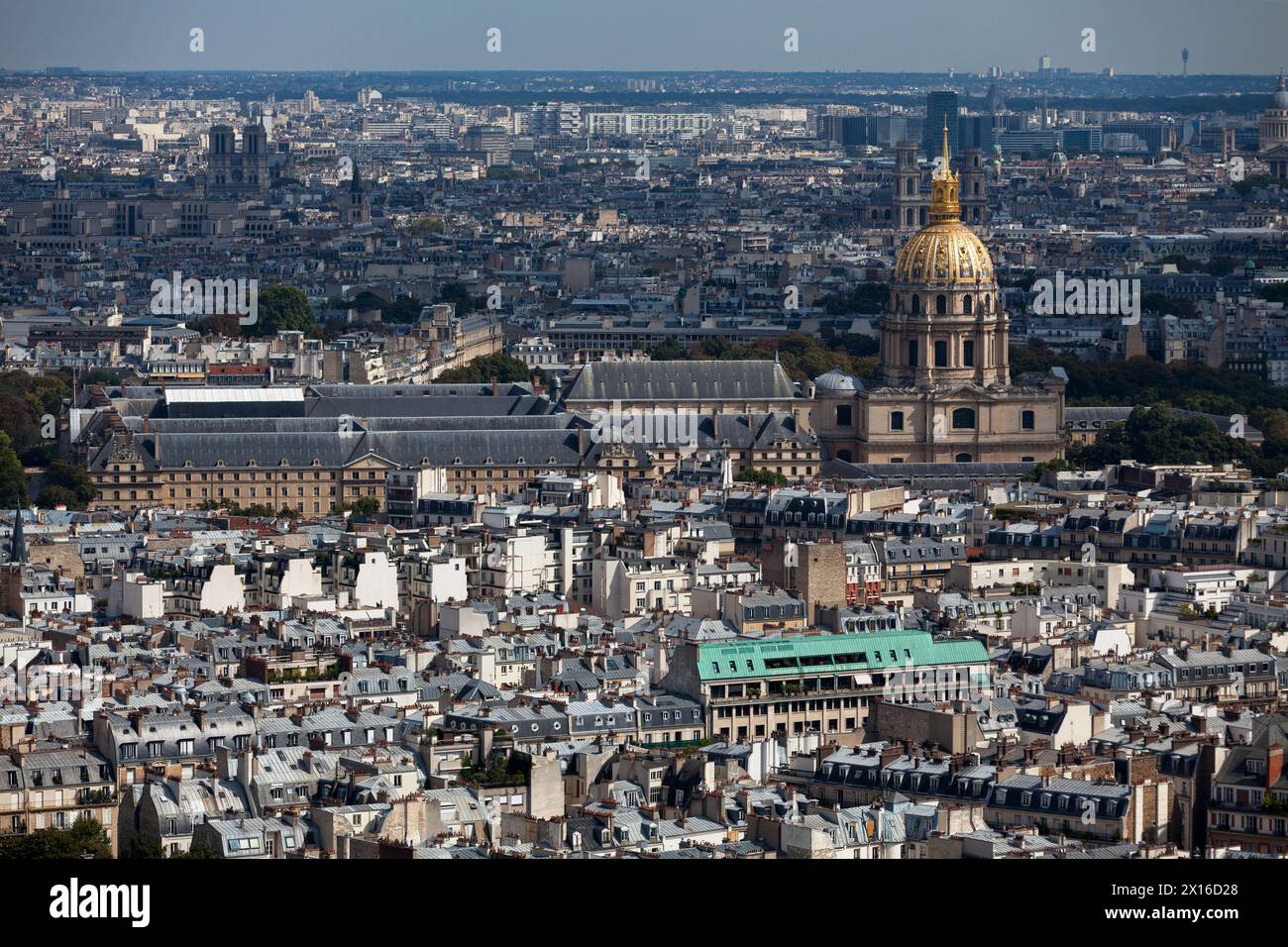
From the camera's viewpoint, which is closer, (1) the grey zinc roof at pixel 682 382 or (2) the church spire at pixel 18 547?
(2) the church spire at pixel 18 547

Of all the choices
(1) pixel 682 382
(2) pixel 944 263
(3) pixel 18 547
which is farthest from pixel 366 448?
(3) pixel 18 547

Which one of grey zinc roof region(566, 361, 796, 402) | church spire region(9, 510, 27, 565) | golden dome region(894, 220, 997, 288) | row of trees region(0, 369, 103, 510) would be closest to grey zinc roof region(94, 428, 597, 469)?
row of trees region(0, 369, 103, 510)

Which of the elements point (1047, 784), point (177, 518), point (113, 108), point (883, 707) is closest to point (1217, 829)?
point (1047, 784)

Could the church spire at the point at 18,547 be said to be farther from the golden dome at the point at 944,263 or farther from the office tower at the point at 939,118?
the office tower at the point at 939,118

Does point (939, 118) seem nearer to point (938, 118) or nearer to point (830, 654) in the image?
point (938, 118)

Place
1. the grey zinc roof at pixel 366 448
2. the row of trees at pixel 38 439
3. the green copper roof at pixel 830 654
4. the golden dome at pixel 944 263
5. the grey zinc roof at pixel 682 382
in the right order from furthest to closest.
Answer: the golden dome at pixel 944 263
the grey zinc roof at pixel 682 382
the grey zinc roof at pixel 366 448
the row of trees at pixel 38 439
the green copper roof at pixel 830 654

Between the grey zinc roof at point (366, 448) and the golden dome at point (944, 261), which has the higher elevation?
the golden dome at point (944, 261)

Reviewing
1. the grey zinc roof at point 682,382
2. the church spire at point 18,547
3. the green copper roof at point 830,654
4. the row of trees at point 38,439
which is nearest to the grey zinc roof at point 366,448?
the row of trees at point 38,439
